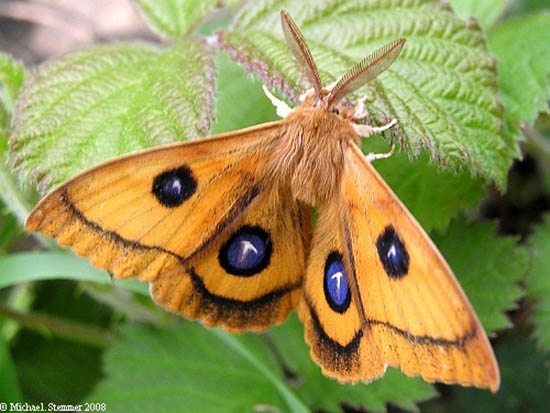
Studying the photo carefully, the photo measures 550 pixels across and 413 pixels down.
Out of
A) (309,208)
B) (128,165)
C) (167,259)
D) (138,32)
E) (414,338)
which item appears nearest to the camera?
(414,338)

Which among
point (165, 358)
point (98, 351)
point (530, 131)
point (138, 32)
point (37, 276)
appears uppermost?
point (530, 131)

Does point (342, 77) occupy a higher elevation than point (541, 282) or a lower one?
higher

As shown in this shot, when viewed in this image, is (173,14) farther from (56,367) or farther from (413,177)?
(56,367)

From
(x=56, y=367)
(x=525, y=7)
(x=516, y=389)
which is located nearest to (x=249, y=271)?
(x=516, y=389)

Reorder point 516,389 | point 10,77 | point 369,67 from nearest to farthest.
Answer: point 369,67 < point 10,77 < point 516,389

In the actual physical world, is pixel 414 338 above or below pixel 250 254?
above

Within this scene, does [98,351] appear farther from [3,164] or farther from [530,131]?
[530,131]

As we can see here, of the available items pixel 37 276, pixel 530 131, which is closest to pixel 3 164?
pixel 37 276

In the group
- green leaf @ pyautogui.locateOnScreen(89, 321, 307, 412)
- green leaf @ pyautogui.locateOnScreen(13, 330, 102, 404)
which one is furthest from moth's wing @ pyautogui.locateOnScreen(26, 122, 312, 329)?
green leaf @ pyautogui.locateOnScreen(13, 330, 102, 404)
